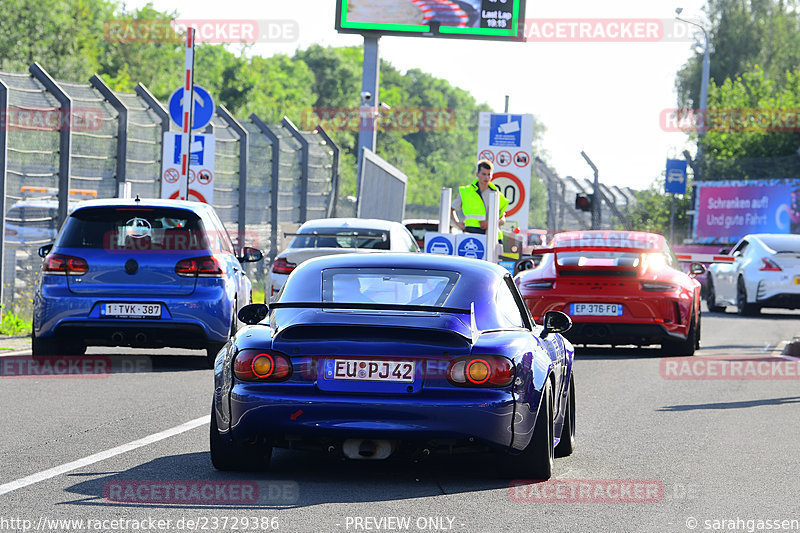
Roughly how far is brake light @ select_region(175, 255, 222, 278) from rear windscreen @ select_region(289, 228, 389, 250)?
511cm

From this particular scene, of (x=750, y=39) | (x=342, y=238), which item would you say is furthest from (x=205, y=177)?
(x=750, y=39)

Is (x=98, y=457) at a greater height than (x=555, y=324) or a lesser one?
lesser

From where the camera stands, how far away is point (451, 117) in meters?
159

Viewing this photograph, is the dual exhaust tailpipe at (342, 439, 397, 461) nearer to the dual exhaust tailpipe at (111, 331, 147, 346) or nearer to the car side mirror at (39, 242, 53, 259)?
the dual exhaust tailpipe at (111, 331, 147, 346)

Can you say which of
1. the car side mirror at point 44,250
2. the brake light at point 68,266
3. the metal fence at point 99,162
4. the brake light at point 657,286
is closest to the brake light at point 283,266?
the metal fence at point 99,162

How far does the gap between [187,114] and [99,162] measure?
277cm

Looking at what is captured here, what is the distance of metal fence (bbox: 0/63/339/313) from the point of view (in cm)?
1894

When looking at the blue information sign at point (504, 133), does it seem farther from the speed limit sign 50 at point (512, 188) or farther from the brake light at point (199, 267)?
the brake light at point (199, 267)

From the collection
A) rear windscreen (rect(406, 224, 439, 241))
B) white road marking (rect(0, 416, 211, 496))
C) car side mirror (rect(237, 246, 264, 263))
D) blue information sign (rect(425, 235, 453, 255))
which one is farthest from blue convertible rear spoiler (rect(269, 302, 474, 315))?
rear windscreen (rect(406, 224, 439, 241))

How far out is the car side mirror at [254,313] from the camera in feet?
27.8

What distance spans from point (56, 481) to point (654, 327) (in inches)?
397

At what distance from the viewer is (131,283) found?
45.4 feet

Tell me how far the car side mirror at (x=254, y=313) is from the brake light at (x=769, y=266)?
819 inches

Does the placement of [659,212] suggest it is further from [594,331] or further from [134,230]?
[134,230]
